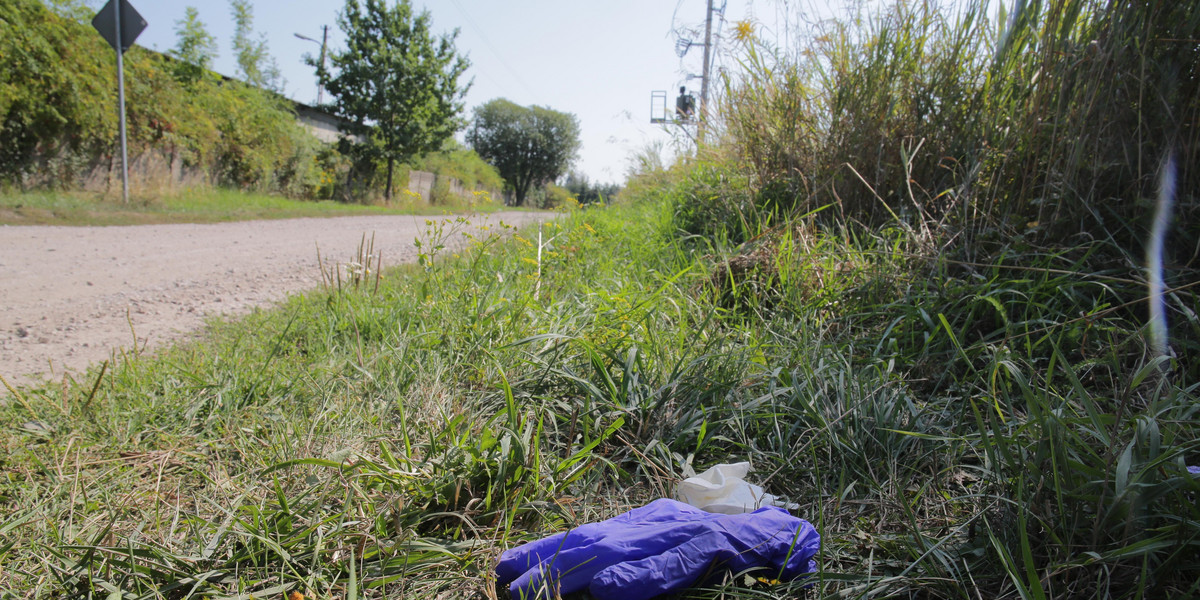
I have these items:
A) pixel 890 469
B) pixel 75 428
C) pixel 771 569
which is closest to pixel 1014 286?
pixel 890 469

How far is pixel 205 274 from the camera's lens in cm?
430

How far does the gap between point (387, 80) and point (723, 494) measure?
2167 centimetres

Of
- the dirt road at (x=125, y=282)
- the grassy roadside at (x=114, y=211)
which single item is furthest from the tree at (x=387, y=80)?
the dirt road at (x=125, y=282)

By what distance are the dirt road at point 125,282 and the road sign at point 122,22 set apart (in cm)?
335

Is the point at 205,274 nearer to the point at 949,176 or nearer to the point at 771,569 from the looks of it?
the point at 771,569

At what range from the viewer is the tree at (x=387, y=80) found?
19.8m

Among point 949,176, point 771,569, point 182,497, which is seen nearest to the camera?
point 771,569

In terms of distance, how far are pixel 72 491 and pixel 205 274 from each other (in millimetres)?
3423

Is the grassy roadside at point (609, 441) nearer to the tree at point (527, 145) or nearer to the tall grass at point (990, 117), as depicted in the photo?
the tall grass at point (990, 117)

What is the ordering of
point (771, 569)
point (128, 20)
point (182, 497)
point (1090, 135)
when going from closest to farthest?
point (771, 569), point (182, 497), point (1090, 135), point (128, 20)

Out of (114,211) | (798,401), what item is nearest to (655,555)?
(798,401)

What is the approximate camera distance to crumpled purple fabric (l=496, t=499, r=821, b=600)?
1217 mm

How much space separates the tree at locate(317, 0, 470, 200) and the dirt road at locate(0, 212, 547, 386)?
14322mm

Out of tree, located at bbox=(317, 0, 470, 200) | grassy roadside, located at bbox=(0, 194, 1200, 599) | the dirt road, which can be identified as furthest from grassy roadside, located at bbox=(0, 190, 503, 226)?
tree, located at bbox=(317, 0, 470, 200)
